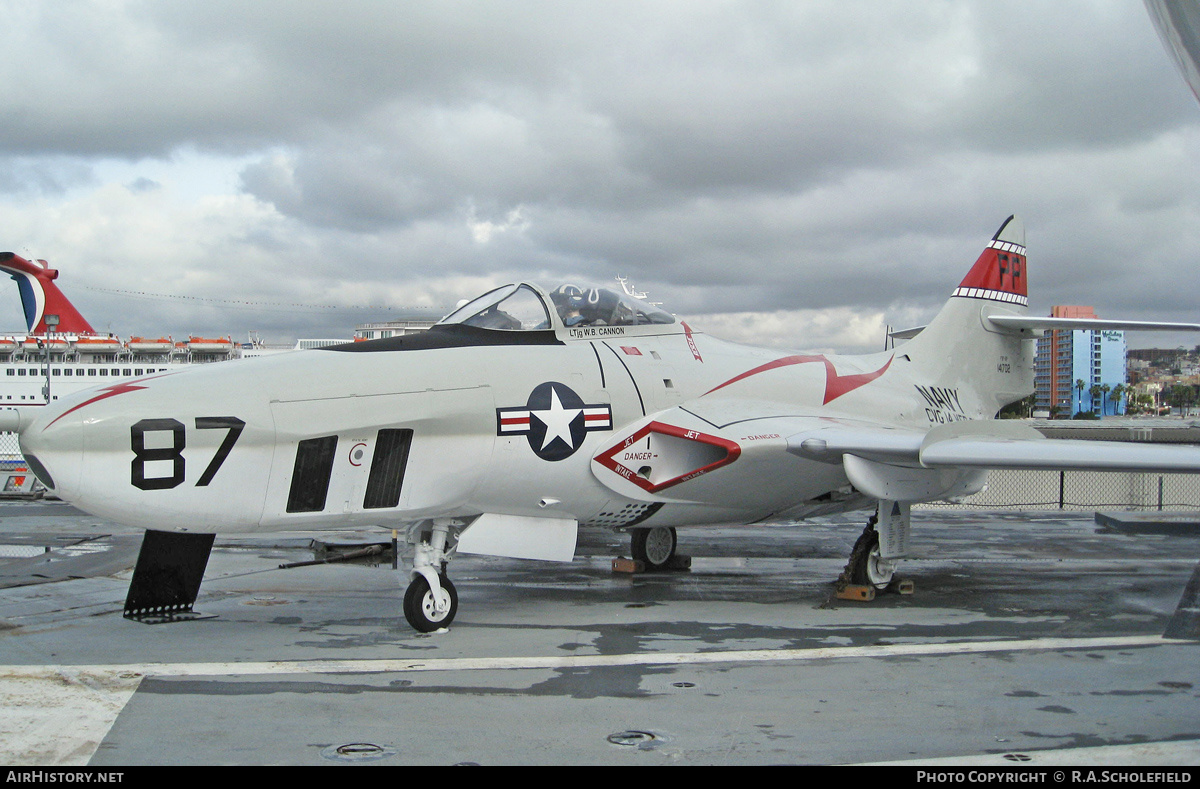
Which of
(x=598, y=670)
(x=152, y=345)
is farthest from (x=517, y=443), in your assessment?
(x=152, y=345)

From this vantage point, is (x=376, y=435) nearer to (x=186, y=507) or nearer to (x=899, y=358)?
(x=186, y=507)

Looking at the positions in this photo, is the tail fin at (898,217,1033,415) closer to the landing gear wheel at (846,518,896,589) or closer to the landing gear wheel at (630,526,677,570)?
the landing gear wheel at (846,518,896,589)

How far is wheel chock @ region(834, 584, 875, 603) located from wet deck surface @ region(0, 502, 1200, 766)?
182 millimetres

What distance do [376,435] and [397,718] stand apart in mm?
2373

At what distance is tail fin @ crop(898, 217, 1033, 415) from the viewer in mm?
12992

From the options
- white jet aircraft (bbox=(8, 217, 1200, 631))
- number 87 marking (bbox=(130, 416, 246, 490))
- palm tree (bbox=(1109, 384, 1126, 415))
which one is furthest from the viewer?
palm tree (bbox=(1109, 384, 1126, 415))

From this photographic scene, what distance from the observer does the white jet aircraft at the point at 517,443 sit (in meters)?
6.02

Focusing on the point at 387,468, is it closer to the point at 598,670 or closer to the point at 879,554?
the point at 598,670

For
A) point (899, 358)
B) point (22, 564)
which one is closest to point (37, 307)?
point (22, 564)

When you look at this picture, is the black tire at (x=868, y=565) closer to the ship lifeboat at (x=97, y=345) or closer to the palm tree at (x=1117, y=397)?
the ship lifeboat at (x=97, y=345)

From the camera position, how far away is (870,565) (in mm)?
9430

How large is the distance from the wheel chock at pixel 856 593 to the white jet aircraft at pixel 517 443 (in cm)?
13

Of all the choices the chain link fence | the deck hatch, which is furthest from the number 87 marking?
the chain link fence

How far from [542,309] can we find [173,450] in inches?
139
